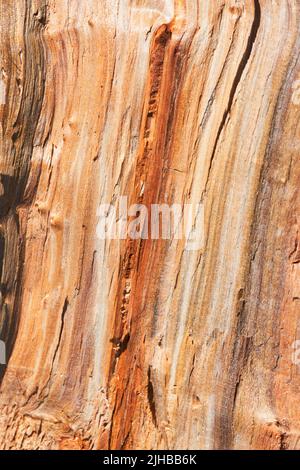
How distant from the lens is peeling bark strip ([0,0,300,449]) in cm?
173

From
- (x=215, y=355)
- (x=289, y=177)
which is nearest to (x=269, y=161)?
(x=289, y=177)

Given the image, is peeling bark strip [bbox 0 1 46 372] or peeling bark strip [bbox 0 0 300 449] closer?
peeling bark strip [bbox 0 0 300 449]

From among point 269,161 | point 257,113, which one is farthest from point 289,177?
point 257,113

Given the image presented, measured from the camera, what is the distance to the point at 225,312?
1.76m

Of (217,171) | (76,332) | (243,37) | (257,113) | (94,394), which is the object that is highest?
(243,37)

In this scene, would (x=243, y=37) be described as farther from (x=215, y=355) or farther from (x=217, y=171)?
(x=215, y=355)

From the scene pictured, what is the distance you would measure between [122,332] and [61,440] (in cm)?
37

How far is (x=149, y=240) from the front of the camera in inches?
71.4

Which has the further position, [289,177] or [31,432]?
[31,432]

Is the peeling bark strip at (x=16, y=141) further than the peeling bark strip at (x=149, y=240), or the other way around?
the peeling bark strip at (x=16, y=141)

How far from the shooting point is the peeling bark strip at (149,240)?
173cm

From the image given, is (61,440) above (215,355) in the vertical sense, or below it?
below

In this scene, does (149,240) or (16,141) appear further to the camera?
(16,141)

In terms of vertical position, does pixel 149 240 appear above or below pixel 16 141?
below
